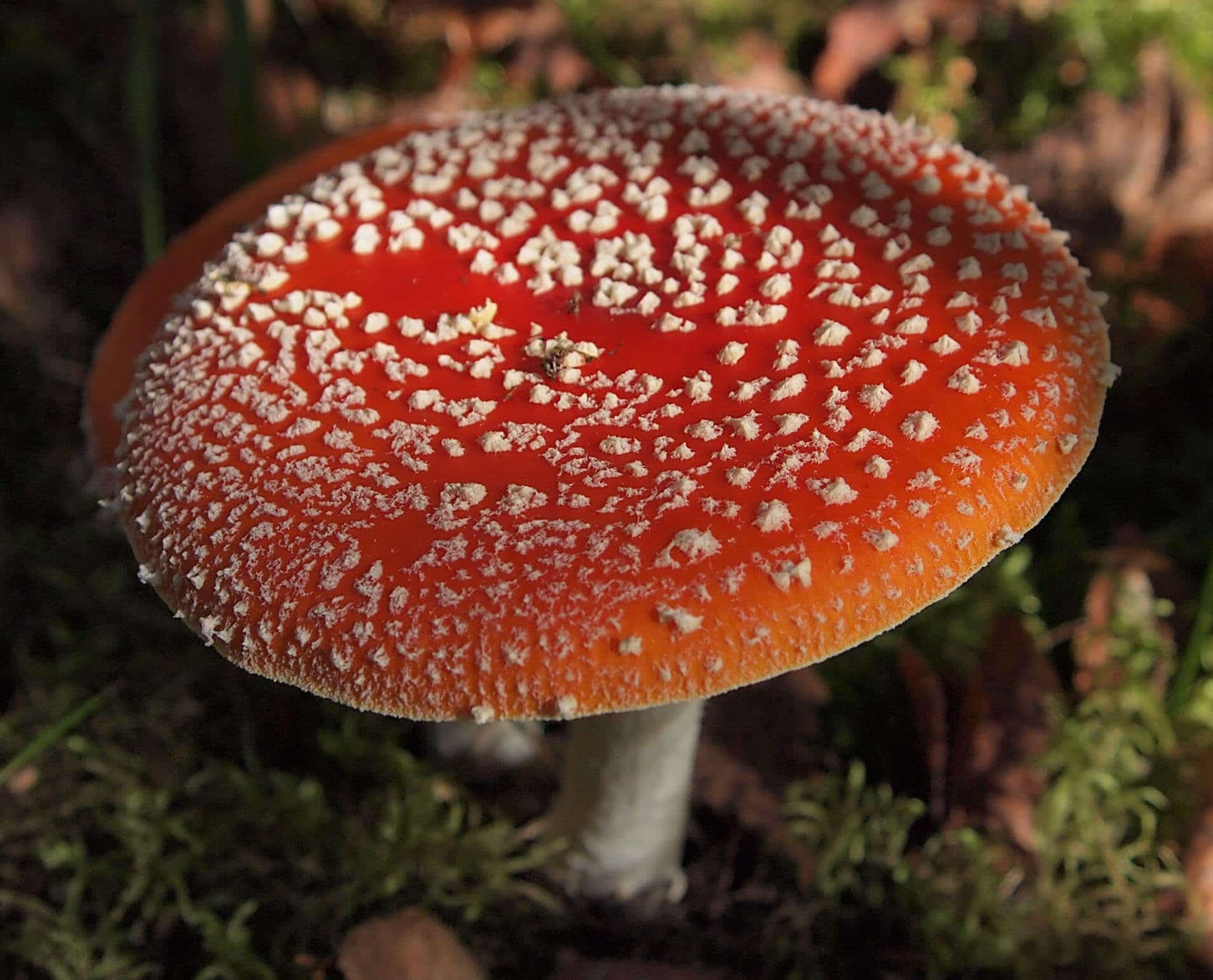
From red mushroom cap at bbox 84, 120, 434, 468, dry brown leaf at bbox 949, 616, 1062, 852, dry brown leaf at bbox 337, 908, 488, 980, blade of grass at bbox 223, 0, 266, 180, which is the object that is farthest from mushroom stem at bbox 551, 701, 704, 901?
blade of grass at bbox 223, 0, 266, 180

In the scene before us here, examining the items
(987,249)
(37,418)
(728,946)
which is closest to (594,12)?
(37,418)

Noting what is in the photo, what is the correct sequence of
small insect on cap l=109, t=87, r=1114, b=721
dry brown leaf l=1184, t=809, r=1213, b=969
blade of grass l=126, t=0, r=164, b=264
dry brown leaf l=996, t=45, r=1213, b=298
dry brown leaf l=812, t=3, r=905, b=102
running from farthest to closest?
dry brown leaf l=812, t=3, r=905, b=102
dry brown leaf l=996, t=45, r=1213, b=298
blade of grass l=126, t=0, r=164, b=264
dry brown leaf l=1184, t=809, r=1213, b=969
small insect on cap l=109, t=87, r=1114, b=721

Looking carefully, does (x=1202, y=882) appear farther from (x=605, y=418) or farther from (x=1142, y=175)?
(x=1142, y=175)

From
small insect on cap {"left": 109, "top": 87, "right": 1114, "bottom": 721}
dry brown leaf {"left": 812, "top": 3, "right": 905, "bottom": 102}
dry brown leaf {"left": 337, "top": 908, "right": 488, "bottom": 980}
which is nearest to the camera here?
small insect on cap {"left": 109, "top": 87, "right": 1114, "bottom": 721}

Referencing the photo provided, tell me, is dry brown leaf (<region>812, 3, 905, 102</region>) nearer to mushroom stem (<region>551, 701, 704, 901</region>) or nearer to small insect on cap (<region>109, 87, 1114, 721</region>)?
small insect on cap (<region>109, 87, 1114, 721</region>)

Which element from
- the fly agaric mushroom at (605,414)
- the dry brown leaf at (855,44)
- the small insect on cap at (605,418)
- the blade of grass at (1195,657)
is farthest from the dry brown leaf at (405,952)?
the dry brown leaf at (855,44)

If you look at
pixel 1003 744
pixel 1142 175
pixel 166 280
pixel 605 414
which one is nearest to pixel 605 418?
pixel 605 414
